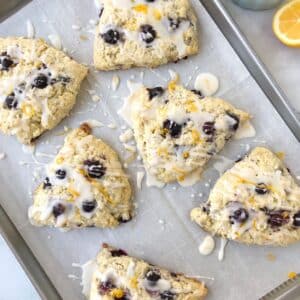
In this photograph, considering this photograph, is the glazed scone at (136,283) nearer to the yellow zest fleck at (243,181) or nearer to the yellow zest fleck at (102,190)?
the yellow zest fleck at (102,190)

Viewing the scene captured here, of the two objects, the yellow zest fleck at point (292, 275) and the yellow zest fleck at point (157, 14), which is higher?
the yellow zest fleck at point (157, 14)

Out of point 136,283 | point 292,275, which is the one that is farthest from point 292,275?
point 136,283

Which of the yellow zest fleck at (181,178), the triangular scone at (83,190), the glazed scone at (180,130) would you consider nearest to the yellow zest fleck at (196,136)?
the glazed scone at (180,130)

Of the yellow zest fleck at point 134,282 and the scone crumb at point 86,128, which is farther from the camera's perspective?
the scone crumb at point 86,128

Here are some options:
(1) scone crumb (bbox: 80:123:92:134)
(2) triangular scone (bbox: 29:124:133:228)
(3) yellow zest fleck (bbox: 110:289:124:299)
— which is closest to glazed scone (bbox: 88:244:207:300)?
(3) yellow zest fleck (bbox: 110:289:124:299)

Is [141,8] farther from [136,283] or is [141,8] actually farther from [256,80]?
[136,283]

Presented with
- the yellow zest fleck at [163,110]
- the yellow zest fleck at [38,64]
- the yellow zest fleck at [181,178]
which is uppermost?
the yellow zest fleck at [38,64]

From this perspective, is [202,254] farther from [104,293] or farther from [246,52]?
[246,52]
